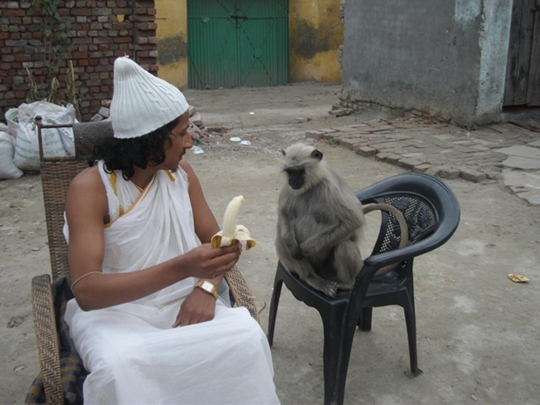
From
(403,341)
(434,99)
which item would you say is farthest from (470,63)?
(403,341)

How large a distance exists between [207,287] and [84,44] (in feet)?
21.7

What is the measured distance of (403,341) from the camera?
3.39 meters

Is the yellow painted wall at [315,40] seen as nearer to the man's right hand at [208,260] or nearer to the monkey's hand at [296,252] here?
the monkey's hand at [296,252]

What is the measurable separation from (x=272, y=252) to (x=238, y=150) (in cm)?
375

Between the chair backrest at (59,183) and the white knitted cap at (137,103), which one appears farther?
the chair backrest at (59,183)

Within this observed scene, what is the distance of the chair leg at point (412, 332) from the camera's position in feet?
9.83

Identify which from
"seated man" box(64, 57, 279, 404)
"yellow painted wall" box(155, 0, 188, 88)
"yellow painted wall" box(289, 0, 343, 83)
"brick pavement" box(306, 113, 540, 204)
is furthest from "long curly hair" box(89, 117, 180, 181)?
"yellow painted wall" box(289, 0, 343, 83)

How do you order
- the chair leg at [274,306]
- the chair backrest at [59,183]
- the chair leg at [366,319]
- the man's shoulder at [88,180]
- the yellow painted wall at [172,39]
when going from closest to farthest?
the man's shoulder at [88,180] → the chair backrest at [59,183] → the chair leg at [274,306] → the chair leg at [366,319] → the yellow painted wall at [172,39]

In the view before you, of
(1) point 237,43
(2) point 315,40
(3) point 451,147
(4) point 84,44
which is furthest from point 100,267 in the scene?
(2) point 315,40

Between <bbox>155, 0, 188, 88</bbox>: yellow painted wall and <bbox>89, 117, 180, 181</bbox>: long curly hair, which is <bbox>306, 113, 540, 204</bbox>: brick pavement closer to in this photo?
<bbox>89, 117, 180, 181</bbox>: long curly hair

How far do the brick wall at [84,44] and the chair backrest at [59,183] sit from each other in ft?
18.0

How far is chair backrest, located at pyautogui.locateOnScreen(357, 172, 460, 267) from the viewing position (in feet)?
9.13

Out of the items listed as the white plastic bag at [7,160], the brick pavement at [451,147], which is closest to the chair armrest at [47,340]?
the white plastic bag at [7,160]

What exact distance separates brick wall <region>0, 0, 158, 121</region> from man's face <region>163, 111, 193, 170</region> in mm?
6198
